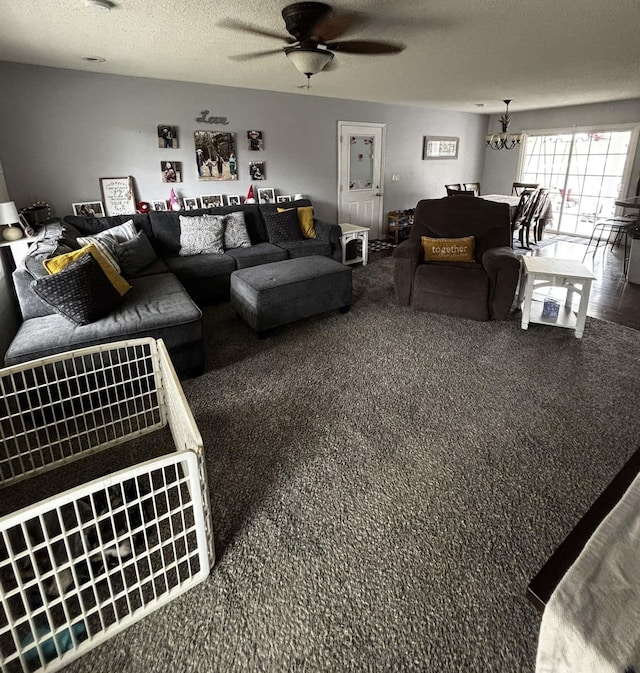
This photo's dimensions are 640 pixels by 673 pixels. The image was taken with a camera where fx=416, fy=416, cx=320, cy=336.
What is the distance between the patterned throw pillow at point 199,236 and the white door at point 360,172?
8.85 ft

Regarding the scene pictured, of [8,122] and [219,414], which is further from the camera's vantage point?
[8,122]

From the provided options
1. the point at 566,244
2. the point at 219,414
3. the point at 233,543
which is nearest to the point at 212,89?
the point at 219,414

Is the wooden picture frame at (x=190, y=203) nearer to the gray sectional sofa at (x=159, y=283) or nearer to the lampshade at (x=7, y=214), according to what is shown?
the gray sectional sofa at (x=159, y=283)

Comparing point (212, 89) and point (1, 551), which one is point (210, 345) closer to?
point (1, 551)

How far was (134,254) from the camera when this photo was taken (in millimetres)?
3734

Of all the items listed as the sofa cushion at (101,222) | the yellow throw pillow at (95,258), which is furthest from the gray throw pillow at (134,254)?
the yellow throw pillow at (95,258)

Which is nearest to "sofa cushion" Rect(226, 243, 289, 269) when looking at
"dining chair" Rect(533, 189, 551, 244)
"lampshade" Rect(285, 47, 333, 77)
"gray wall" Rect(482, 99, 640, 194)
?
"lampshade" Rect(285, 47, 333, 77)

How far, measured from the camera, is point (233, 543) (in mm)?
1619

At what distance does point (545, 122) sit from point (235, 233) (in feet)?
21.3

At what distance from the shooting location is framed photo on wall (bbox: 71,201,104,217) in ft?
14.1

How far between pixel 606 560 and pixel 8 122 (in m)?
5.16

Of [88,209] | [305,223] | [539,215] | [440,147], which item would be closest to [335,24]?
[305,223]

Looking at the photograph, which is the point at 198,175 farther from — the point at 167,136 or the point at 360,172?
the point at 360,172

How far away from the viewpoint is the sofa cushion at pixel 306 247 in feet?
15.3
